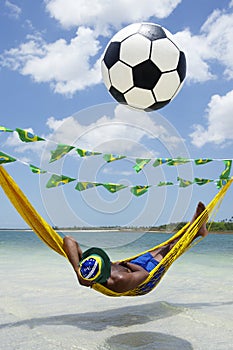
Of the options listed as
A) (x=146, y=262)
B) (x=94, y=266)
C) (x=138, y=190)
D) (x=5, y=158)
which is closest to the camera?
(x=94, y=266)

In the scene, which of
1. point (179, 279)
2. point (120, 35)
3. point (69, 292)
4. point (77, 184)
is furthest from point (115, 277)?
point (179, 279)

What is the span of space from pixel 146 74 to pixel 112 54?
0.28 m

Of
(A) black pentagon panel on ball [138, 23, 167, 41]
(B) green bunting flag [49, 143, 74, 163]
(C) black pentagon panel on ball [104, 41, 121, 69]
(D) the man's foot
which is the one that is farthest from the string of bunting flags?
(A) black pentagon panel on ball [138, 23, 167, 41]

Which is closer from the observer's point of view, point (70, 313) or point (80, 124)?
point (80, 124)

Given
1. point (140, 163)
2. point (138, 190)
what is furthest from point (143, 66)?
point (138, 190)

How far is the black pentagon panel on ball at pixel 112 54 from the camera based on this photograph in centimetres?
278

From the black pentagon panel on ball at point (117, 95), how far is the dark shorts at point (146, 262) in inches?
43.2

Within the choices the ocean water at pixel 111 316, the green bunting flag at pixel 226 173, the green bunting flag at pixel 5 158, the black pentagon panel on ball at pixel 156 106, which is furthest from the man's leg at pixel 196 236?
the green bunting flag at pixel 5 158

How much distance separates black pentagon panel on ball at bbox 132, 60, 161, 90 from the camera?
8.87ft

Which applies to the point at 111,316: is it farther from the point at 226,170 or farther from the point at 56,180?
the point at 226,170

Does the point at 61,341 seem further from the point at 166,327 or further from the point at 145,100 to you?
the point at 145,100

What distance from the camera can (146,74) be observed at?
2.71 m

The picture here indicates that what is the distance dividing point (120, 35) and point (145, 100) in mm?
479

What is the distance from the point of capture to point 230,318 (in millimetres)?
3186
